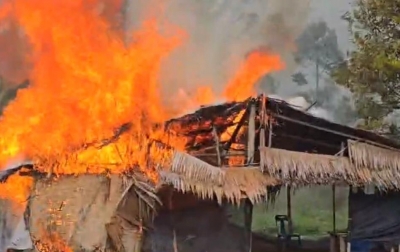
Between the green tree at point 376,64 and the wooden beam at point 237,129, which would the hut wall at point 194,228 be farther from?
the green tree at point 376,64

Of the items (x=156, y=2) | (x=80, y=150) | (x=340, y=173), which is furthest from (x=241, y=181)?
(x=156, y=2)

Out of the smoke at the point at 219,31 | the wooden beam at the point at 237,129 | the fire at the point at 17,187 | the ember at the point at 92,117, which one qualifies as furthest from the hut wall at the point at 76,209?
the smoke at the point at 219,31

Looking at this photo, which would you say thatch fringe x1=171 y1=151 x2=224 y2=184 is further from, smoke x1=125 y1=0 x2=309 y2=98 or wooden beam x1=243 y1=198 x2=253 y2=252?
smoke x1=125 y1=0 x2=309 y2=98

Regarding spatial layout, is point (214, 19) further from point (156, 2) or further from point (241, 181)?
point (241, 181)

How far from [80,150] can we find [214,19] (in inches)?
788

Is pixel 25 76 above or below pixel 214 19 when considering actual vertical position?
below

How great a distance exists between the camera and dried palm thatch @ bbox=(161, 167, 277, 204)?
31.8ft

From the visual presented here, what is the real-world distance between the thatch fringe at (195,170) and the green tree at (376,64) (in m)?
6.60

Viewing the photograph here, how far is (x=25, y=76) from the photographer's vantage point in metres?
27.2

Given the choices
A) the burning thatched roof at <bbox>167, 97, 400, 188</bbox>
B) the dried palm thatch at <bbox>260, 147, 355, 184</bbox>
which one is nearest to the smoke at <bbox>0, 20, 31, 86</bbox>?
the burning thatched roof at <bbox>167, 97, 400, 188</bbox>

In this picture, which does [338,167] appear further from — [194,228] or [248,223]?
[194,228]

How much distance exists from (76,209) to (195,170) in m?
2.22

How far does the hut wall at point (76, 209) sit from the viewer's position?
1005 centimetres

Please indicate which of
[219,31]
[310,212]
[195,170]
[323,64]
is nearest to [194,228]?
[195,170]
